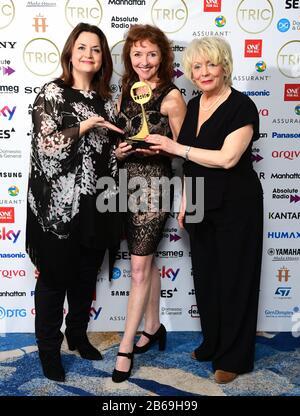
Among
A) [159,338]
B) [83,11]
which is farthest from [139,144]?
[159,338]

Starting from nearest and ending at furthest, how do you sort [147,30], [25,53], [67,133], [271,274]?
[67,133] → [147,30] → [25,53] → [271,274]

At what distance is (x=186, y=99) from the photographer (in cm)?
238

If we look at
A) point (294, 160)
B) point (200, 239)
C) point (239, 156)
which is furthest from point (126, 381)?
point (294, 160)

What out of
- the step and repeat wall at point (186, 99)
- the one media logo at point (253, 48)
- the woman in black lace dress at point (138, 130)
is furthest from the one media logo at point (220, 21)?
the woman in black lace dress at point (138, 130)

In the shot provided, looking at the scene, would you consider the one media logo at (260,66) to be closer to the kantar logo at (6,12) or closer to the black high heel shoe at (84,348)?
the kantar logo at (6,12)

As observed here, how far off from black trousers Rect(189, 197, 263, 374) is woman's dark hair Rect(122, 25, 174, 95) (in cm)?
62

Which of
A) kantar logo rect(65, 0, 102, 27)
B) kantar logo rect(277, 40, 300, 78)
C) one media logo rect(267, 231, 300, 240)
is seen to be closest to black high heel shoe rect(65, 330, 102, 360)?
one media logo rect(267, 231, 300, 240)

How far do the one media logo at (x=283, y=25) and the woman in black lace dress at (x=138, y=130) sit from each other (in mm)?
594

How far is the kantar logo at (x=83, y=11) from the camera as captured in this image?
2277 mm

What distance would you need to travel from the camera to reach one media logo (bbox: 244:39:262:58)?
2322mm

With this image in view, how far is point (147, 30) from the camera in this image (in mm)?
2043

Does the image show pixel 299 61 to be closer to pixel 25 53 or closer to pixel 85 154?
pixel 85 154

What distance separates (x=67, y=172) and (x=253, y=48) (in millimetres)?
1090

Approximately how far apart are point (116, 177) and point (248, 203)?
1.85ft
